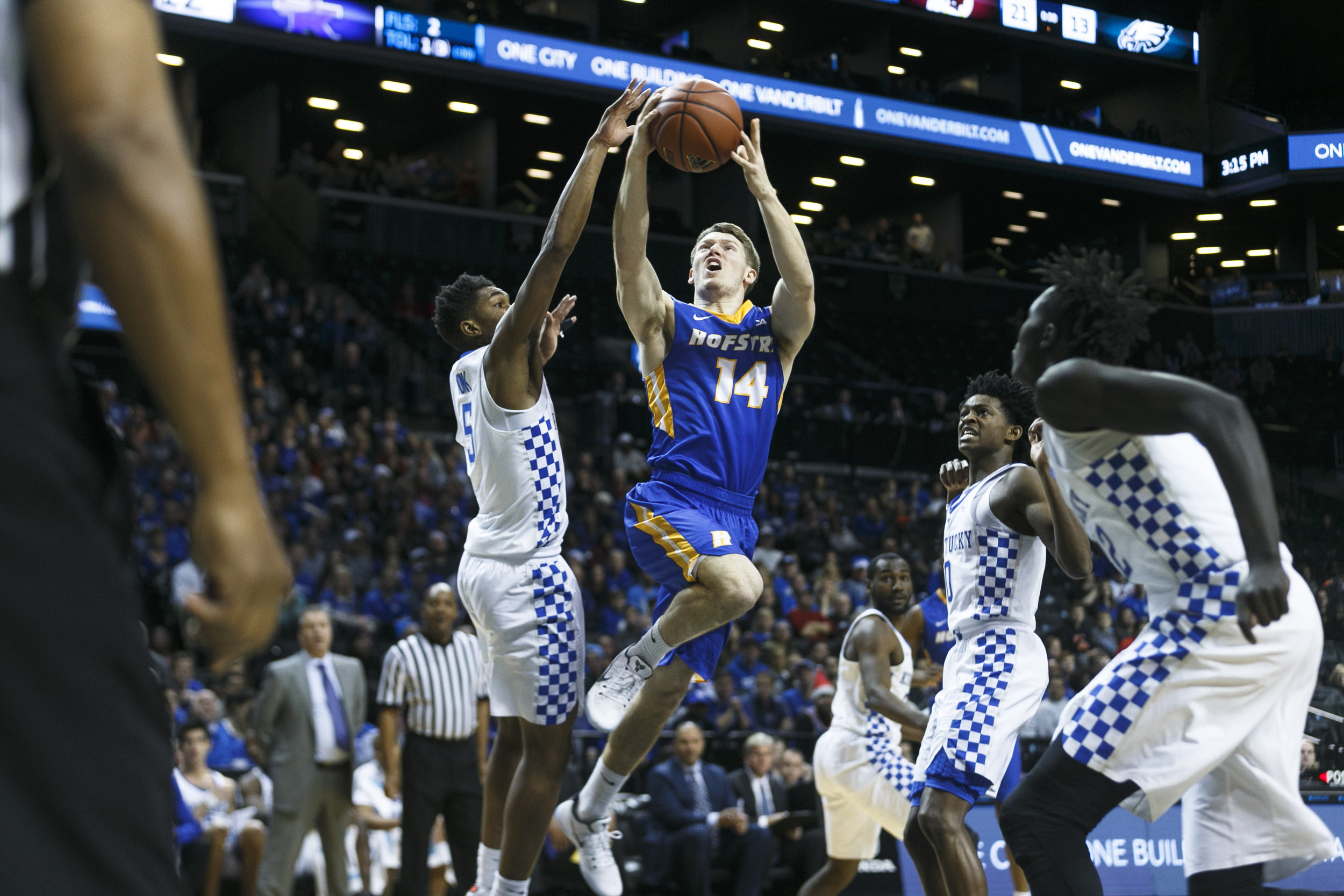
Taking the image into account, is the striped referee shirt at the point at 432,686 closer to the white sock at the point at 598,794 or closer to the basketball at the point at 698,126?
the white sock at the point at 598,794

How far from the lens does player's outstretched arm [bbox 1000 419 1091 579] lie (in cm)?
465

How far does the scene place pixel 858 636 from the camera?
7.25 meters

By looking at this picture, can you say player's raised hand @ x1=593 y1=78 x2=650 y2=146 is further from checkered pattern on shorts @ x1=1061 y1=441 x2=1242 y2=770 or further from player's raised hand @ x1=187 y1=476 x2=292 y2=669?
player's raised hand @ x1=187 y1=476 x2=292 y2=669

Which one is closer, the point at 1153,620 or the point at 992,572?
the point at 1153,620

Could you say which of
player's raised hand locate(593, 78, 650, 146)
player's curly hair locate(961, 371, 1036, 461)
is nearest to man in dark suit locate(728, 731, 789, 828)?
player's curly hair locate(961, 371, 1036, 461)

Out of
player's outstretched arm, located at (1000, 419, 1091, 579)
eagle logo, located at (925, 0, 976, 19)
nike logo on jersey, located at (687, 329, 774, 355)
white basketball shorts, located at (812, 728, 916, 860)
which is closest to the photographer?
player's outstretched arm, located at (1000, 419, 1091, 579)

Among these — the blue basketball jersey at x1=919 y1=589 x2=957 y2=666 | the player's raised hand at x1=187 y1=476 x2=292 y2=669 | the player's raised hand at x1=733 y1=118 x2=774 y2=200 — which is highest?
the player's raised hand at x1=733 y1=118 x2=774 y2=200

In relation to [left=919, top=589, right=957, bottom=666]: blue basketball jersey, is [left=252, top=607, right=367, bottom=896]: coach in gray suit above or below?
below

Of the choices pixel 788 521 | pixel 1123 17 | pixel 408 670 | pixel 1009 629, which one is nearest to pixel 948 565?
pixel 1009 629

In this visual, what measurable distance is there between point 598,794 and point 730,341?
1919mm

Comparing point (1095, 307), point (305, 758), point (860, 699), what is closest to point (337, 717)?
point (305, 758)

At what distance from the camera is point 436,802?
774cm

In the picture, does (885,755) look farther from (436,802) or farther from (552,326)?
(552,326)

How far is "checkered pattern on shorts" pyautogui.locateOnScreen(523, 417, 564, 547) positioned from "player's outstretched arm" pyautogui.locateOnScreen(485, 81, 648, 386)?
15cm
